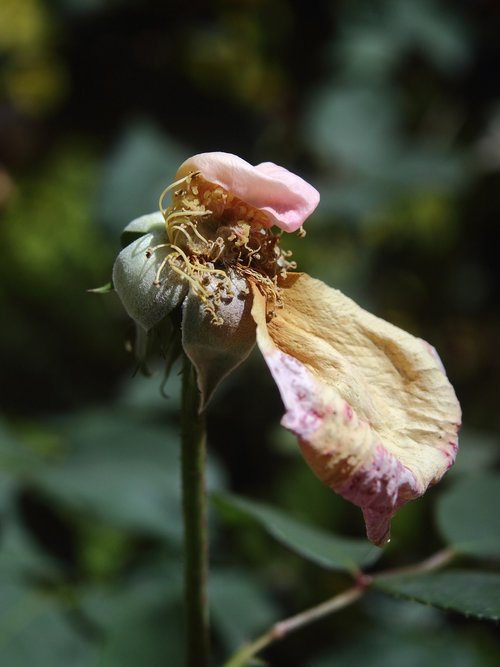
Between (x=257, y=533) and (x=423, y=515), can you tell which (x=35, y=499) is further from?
(x=423, y=515)

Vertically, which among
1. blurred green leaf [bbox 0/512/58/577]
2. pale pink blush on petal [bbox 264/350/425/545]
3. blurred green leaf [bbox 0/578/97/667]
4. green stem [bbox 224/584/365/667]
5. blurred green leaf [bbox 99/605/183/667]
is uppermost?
pale pink blush on petal [bbox 264/350/425/545]

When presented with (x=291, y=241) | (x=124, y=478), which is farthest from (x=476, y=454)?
(x=291, y=241)

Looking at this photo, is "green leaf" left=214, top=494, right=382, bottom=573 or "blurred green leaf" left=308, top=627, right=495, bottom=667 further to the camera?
"blurred green leaf" left=308, top=627, right=495, bottom=667

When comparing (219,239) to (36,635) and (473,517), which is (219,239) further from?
(36,635)

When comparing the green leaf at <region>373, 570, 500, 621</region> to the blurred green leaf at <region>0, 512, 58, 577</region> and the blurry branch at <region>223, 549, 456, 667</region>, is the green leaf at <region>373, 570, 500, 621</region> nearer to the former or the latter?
the blurry branch at <region>223, 549, 456, 667</region>

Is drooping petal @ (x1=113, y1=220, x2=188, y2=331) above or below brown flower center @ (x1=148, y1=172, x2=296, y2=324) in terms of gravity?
below

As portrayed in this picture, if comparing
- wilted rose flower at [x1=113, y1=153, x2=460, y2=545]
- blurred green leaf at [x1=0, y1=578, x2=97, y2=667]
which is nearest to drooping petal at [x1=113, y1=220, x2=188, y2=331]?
wilted rose flower at [x1=113, y1=153, x2=460, y2=545]

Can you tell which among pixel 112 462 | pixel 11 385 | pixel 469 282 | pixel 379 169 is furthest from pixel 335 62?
pixel 112 462
